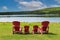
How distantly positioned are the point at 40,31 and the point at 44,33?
366mm

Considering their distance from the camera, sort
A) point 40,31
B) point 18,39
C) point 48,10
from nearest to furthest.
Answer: point 18,39 < point 40,31 < point 48,10

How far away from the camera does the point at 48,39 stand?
1527 cm

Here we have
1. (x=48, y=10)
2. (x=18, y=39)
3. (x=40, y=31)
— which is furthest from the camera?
(x=48, y=10)

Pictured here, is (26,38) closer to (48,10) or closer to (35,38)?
(35,38)

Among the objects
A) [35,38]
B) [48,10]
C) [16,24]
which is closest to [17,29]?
[16,24]

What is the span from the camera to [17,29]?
59.3ft

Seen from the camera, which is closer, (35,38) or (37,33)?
(35,38)

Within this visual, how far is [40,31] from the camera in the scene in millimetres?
17891

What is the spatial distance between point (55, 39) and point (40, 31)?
9.09ft

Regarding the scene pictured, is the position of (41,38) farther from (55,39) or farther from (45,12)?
(45,12)

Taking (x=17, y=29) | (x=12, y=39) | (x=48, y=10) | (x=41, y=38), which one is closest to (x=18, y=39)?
(x=12, y=39)

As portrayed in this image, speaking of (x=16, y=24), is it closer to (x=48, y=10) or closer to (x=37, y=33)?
(x=37, y=33)

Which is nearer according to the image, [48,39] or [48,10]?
[48,39]

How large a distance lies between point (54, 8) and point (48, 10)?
17.5 feet
